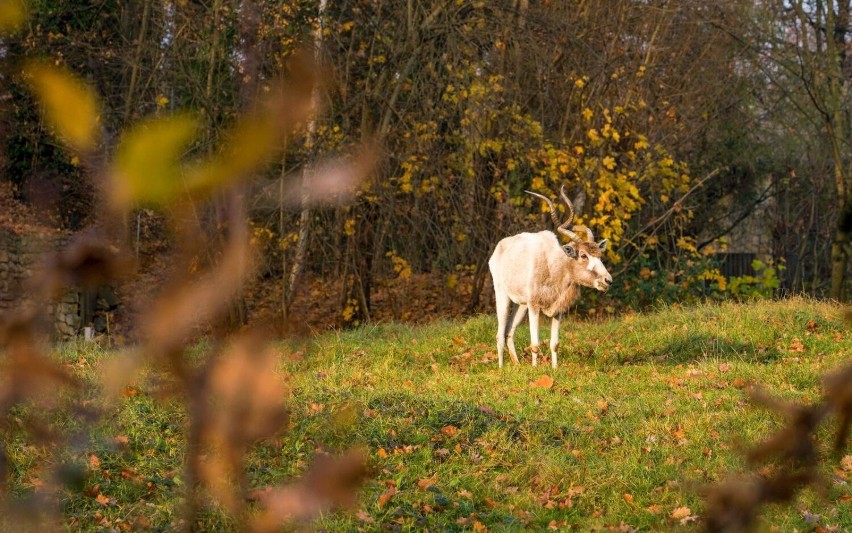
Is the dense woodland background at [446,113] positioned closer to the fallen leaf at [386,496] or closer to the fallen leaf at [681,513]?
the fallen leaf at [386,496]

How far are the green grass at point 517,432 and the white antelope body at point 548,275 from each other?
483 mm

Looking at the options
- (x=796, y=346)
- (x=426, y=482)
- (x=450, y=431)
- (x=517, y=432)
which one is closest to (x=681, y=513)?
(x=426, y=482)

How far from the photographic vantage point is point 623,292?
61.2 ft

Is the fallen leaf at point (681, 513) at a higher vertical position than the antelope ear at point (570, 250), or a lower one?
lower

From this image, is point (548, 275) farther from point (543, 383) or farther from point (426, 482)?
point (426, 482)

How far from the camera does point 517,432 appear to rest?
823 cm

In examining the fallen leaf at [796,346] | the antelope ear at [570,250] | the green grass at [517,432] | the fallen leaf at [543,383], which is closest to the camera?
the green grass at [517,432]

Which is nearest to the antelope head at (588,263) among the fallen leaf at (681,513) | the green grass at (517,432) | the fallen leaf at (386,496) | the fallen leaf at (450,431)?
the green grass at (517,432)

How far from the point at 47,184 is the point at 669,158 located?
18.1 meters

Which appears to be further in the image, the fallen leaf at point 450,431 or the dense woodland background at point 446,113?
the dense woodland background at point 446,113

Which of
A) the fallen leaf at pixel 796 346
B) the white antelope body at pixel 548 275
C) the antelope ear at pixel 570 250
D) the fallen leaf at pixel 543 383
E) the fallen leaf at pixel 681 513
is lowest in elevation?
the fallen leaf at pixel 681 513

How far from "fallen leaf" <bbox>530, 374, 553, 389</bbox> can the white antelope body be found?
0.93 metres

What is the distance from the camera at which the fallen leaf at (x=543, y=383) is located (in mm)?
10344

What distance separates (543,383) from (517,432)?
224cm
